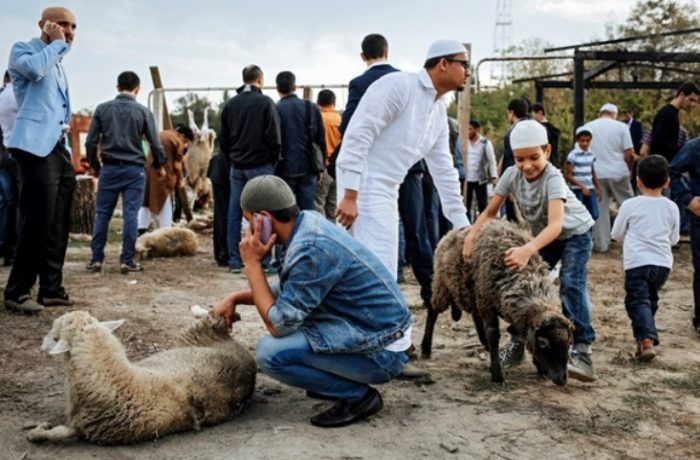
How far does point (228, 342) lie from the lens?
164 inches

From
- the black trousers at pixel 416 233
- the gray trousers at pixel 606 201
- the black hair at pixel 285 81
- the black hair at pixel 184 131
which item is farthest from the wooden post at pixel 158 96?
the black trousers at pixel 416 233

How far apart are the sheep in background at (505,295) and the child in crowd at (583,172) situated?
583 cm

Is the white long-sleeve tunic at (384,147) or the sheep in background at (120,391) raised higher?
the white long-sleeve tunic at (384,147)

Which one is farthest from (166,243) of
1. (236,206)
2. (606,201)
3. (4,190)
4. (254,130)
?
(606,201)

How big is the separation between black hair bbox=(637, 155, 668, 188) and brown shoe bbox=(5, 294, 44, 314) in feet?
15.9

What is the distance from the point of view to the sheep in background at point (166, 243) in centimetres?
1002

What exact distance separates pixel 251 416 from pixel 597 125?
8.93m

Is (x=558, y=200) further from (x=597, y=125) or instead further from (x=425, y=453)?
(x=597, y=125)

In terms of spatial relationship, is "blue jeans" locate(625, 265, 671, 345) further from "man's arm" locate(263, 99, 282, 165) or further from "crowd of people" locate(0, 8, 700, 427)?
"man's arm" locate(263, 99, 282, 165)

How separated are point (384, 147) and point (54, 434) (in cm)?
247

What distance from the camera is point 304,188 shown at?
9094mm

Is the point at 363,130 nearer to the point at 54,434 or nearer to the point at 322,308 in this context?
the point at 322,308

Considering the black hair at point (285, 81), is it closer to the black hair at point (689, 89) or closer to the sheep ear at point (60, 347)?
the black hair at point (689, 89)

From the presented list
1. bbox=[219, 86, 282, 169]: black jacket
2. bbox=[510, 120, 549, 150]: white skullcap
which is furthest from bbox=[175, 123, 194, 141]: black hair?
bbox=[510, 120, 549, 150]: white skullcap
